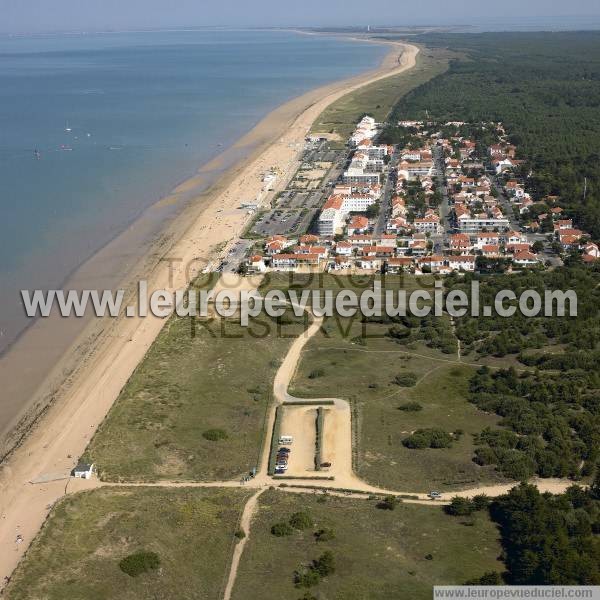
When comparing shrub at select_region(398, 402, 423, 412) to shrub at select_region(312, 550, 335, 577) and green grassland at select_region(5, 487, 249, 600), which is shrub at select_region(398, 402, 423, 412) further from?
shrub at select_region(312, 550, 335, 577)

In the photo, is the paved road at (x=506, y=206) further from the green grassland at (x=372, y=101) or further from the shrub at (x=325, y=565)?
the shrub at (x=325, y=565)

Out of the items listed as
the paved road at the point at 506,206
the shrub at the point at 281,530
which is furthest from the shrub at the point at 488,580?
the paved road at the point at 506,206

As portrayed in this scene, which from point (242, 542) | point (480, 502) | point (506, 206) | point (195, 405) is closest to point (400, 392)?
point (195, 405)

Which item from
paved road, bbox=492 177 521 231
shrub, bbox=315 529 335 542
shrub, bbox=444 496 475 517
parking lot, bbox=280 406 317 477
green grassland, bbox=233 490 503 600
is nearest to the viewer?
green grassland, bbox=233 490 503 600

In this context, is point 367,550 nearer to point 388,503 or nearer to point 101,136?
point 388,503

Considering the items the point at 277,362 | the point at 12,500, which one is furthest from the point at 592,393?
the point at 12,500

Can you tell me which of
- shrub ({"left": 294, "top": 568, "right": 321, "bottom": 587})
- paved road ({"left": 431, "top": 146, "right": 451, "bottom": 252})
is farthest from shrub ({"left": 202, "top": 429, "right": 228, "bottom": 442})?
paved road ({"left": 431, "top": 146, "right": 451, "bottom": 252})
